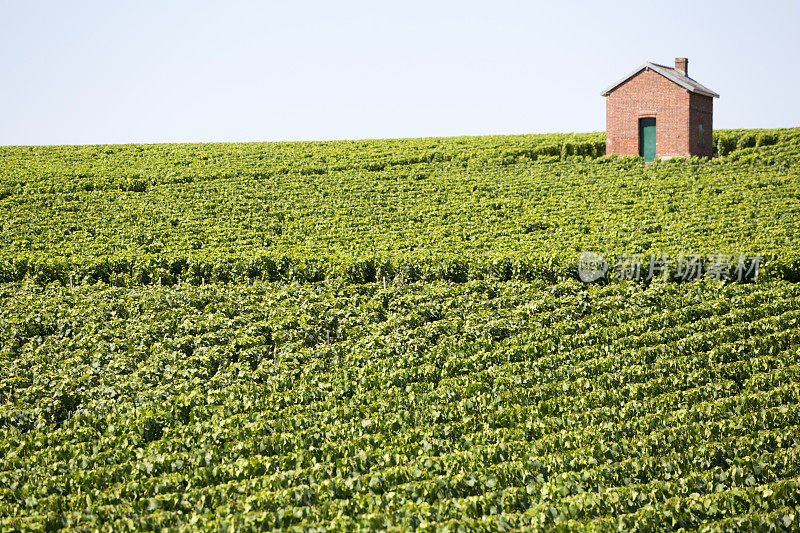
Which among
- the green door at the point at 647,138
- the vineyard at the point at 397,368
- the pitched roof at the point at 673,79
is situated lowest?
the vineyard at the point at 397,368

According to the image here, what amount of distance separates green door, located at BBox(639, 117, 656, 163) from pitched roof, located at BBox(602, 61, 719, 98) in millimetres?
2403

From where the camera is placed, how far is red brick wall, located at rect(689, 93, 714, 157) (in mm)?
35438

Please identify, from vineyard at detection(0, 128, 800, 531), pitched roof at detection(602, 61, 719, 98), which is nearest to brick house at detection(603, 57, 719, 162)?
pitched roof at detection(602, 61, 719, 98)

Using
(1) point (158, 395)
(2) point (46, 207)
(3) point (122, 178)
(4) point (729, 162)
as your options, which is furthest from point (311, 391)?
(4) point (729, 162)

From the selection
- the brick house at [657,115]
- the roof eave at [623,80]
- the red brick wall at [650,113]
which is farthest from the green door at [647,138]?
the roof eave at [623,80]

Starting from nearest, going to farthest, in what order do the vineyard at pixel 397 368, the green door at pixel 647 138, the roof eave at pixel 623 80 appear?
1. the vineyard at pixel 397 368
2. the roof eave at pixel 623 80
3. the green door at pixel 647 138

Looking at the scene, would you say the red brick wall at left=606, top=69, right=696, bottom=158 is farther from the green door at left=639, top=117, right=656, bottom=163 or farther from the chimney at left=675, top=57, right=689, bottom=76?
the chimney at left=675, top=57, right=689, bottom=76

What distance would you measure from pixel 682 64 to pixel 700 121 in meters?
5.64

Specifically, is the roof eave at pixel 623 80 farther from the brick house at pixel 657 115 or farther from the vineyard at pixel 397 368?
the vineyard at pixel 397 368

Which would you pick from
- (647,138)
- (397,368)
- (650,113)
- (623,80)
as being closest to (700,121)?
(650,113)

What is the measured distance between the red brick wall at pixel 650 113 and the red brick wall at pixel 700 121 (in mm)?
182

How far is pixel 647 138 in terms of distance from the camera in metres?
36.6

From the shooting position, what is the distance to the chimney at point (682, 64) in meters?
39.9

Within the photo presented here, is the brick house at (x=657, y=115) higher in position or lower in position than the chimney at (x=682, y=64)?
lower
